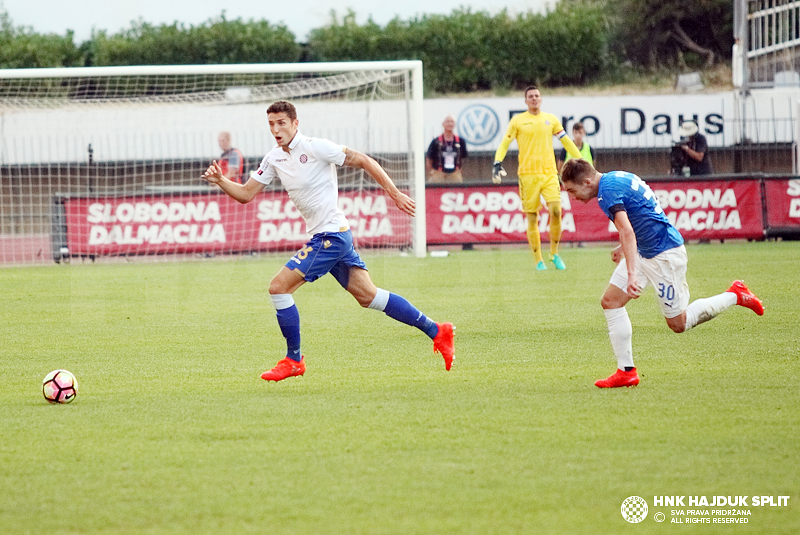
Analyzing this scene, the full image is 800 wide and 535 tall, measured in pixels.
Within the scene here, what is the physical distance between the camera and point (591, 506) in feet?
12.3

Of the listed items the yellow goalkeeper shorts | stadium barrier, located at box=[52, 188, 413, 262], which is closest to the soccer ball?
the yellow goalkeeper shorts

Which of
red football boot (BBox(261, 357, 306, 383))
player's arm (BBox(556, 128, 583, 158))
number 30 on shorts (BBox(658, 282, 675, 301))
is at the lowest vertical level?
red football boot (BBox(261, 357, 306, 383))

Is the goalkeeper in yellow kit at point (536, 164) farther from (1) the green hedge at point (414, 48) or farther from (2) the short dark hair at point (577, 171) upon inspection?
(1) the green hedge at point (414, 48)

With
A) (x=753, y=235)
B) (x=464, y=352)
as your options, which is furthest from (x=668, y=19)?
(x=464, y=352)

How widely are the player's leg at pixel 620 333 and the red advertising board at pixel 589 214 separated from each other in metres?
11.3

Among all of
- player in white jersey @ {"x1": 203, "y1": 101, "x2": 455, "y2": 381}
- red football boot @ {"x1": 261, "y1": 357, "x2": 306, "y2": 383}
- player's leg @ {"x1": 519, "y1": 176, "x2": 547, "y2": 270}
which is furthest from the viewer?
player's leg @ {"x1": 519, "y1": 176, "x2": 547, "y2": 270}

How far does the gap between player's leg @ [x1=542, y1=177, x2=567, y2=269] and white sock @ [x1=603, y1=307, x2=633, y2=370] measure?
759 centimetres

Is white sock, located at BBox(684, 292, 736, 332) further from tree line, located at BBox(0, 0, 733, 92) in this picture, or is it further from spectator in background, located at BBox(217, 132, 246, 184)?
tree line, located at BBox(0, 0, 733, 92)

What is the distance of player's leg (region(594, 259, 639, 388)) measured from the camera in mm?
6039

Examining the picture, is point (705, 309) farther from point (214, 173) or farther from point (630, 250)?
point (214, 173)

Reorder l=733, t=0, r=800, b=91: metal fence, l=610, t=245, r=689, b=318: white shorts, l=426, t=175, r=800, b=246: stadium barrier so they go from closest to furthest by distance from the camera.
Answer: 1. l=610, t=245, r=689, b=318: white shorts
2. l=426, t=175, r=800, b=246: stadium barrier
3. l=733, t=0, r=800, b=91: metal fence

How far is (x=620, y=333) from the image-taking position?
240 inches

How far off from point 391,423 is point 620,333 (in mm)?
1742

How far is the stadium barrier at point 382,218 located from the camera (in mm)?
16875
